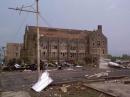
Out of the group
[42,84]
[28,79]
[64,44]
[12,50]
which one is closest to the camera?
[42,84]

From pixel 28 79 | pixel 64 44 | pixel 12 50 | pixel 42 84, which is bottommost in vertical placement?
pixel 28 79

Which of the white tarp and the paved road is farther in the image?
the paved road

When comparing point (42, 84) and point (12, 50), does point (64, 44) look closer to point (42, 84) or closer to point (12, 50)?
point (12, 50)

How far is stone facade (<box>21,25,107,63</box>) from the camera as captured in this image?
69.2m

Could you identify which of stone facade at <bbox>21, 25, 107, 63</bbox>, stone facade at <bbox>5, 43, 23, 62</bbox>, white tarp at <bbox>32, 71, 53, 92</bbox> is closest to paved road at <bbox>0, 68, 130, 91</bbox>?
white tarp at <bbox>32, 71, 53, 92</bbox>

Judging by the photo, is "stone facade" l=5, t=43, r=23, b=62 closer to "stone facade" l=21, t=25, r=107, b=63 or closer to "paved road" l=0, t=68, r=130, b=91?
"stone facade" l=21, t=25, r=107, b=63

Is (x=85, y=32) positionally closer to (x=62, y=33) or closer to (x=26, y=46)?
(x=62, y=33)

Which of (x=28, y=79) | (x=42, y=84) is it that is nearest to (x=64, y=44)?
(x=28, y=79)

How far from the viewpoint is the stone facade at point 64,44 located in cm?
6925

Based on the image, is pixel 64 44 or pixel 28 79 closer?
pixel 28 79

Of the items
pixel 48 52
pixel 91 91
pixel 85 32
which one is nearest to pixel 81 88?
pixel 91 91

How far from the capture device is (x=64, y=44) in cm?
7281

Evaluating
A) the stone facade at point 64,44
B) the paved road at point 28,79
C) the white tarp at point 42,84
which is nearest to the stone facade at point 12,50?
the stone facade at point 64,44

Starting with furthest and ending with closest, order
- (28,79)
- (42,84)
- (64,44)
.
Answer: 1. (64,44)
2. (28,79)
3. (42,84)
